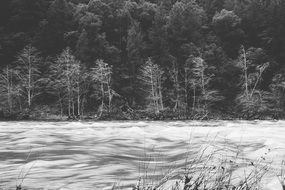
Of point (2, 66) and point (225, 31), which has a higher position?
point (225, 31)

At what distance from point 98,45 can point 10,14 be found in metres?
19.3

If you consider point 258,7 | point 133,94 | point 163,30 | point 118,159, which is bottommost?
point 118,159

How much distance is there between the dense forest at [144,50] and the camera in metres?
54.9

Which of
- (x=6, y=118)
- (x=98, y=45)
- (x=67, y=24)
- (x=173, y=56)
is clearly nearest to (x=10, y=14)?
(x=67, y=24)

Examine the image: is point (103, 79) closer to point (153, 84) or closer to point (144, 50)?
point (153, 84)

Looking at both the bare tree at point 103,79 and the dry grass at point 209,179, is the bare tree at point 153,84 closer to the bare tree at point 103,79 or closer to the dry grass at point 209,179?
the bare tree at point 103,79

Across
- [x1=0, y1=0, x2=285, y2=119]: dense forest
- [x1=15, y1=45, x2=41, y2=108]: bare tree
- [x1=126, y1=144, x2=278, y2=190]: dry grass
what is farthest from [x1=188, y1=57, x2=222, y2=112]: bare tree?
[x1=126, y1=144, x2=278, y2=190]: dry grass

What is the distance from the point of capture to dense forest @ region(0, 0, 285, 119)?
54.9 meters

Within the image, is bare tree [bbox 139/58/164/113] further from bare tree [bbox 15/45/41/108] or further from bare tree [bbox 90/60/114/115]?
bare tree [bbox 15/45/41/108]

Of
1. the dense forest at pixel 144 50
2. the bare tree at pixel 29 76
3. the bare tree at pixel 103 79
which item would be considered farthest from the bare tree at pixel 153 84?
the bare tree at pixel 29 76

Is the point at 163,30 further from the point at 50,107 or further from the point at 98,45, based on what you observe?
the point at 50,107

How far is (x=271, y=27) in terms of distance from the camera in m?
68.3

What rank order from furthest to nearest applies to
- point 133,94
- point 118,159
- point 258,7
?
1. point 258,7
2. point 133,94
3. point 118,159

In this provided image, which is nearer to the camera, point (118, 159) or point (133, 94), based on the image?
point (118, 159)
